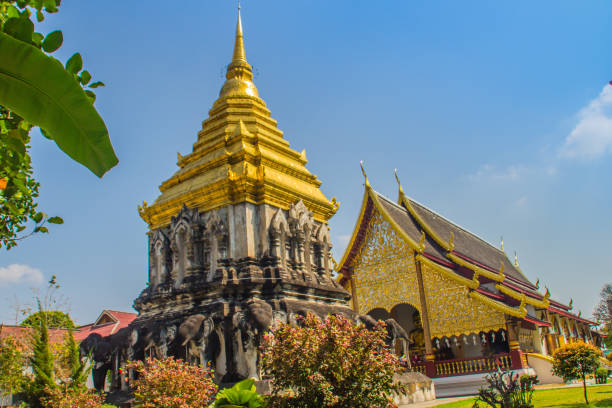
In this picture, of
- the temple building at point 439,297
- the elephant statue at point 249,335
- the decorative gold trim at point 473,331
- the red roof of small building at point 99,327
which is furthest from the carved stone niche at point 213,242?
the red roof of small building at point 99,327

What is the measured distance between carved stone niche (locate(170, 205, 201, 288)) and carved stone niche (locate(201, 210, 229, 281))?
208 mm

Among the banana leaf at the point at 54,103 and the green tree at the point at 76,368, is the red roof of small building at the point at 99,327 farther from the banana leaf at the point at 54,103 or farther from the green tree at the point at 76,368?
the banana leaf at the point at 54,103

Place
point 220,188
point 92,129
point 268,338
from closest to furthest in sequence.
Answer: point 92,129 < point 268,338 < point 220,188

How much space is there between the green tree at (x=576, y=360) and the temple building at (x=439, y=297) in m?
3.08

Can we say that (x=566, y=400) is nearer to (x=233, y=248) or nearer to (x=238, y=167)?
(x=233, y=248)

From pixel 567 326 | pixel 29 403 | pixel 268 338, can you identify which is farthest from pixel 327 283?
pixel 567 326

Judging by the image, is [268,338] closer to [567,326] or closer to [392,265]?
[392,265]

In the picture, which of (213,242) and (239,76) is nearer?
(213,242)

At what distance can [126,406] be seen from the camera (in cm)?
962

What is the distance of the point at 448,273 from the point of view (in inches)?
598

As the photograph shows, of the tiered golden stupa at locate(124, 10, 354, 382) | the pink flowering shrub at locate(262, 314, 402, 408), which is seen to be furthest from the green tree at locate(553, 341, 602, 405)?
the pink flowering shrub at locate(262, 314, 402, 408)

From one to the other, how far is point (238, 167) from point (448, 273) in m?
7.33

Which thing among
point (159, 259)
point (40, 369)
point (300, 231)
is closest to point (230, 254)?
point (300, 231)

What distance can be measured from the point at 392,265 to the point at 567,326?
8.87m
